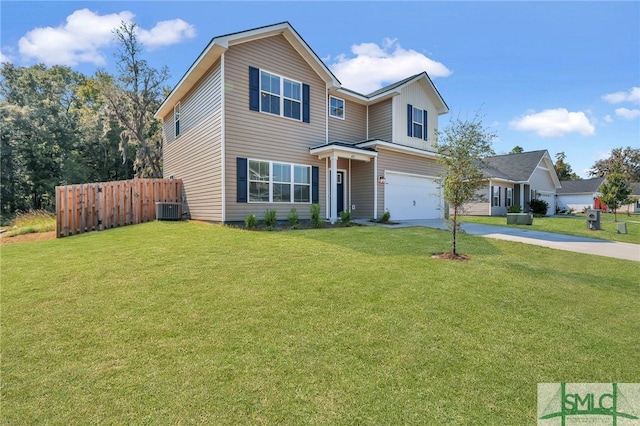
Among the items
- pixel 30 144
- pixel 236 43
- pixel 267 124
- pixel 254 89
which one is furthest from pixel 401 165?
pixel 30 144

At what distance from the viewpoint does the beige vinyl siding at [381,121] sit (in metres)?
15.3

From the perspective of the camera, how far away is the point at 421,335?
311cm

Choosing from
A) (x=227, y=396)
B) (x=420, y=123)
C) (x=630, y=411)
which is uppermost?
(x=420, y=123)

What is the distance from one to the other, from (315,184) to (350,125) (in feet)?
13.9

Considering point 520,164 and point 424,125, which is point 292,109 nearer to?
point 424,125

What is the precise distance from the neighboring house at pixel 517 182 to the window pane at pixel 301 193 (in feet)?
53.8

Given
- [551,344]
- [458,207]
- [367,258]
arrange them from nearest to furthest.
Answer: [551,344], [367,258], [458,207]

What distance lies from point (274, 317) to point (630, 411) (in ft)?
9.94

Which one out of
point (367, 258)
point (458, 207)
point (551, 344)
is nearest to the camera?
point (551, 344)

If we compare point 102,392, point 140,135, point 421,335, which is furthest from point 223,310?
point 140,135

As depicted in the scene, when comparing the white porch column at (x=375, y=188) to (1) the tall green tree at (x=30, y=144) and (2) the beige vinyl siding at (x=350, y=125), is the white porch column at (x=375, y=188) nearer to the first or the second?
(2) the beige vinyl siding at (x=350, y=125)

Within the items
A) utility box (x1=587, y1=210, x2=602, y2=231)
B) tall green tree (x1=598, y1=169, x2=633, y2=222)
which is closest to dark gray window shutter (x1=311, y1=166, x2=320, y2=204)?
utility box (x1=587, y1=210, x2=602, y2=231)

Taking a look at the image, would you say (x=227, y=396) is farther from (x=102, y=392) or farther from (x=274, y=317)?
(x=274, y=317)

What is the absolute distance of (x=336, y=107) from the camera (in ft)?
47.8
